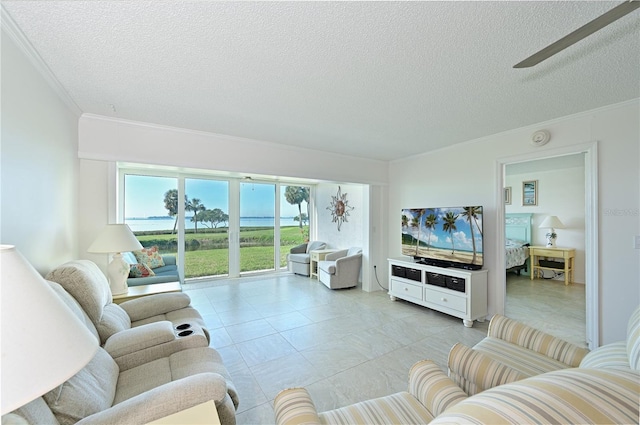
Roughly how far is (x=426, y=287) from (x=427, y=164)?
6.24ft

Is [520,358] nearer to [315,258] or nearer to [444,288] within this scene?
[444,288]

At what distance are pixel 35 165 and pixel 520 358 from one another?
3.35 meters

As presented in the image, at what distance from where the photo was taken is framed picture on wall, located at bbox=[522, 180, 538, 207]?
561 cm

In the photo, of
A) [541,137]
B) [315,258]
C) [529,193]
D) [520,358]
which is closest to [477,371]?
[520,358]

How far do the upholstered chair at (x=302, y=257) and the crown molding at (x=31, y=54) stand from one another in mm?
4463

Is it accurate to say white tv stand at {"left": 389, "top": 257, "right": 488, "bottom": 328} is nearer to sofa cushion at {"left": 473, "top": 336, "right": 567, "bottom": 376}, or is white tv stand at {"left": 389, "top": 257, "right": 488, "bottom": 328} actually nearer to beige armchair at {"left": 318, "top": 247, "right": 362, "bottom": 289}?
beige armchair at {"left": 318, "top": 247, "right": 362, "bottom": 289}

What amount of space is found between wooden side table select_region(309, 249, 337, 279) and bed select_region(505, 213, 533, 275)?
3597mm

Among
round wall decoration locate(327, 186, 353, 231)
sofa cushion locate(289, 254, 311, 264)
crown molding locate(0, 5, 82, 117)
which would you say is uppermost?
crown molding locate(0, 5, 82, 117)

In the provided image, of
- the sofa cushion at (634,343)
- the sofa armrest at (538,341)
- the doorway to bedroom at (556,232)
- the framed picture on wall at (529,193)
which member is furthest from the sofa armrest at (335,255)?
the sofa cushion at (634,343)

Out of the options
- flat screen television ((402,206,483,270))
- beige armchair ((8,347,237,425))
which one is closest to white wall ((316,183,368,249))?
flat screen television ((402,206,483,270))

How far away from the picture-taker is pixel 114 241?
2.43m

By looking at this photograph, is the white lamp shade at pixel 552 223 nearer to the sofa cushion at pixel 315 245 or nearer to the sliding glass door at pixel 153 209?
the sofa cushion at pixel 315 245

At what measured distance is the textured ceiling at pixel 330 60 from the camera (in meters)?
1.28

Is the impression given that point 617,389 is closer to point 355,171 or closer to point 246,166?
point 246,166
